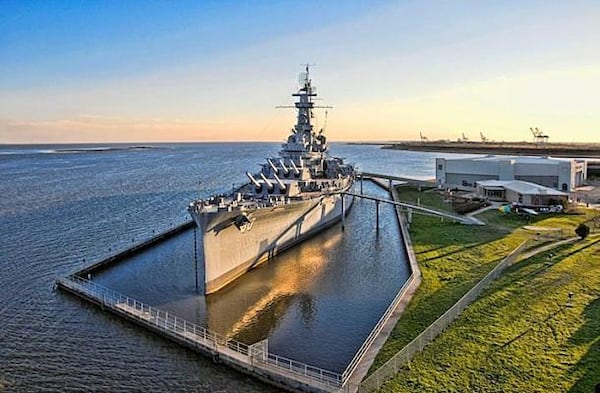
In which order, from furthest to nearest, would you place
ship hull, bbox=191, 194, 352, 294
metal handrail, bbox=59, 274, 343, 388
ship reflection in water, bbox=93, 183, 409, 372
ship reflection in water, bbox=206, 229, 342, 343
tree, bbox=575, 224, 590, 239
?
1. tree, bbox=575, 224, 590, 239
2. ship hull, bbox=191, 194, 352, 294
3. ship reflection in water, bbox=206, 229, 342, 343
4. ship reflection in water, bbox=93, 183, 409, 372
5. metal handrail, bbox=59, 274, 343, 388

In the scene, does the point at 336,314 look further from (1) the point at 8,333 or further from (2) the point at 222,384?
(1) the point at 8,333

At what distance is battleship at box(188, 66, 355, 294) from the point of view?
27688mm

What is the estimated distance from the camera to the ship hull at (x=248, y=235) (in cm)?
2725

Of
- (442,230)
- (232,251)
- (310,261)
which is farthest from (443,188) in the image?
(232,251)

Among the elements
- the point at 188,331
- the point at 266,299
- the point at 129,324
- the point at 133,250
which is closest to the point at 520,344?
Answer: the point at 266,299

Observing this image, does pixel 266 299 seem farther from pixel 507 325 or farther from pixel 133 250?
pixel 133 250

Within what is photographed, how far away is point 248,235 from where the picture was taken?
31406 mm

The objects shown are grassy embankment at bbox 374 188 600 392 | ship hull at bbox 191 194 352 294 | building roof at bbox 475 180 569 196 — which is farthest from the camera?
building roof at bbox 475 180 569 196

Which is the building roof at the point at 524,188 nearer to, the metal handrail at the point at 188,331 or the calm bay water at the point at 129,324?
the calm bay water at the point at 129,324

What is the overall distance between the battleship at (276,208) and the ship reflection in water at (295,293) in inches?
48.8

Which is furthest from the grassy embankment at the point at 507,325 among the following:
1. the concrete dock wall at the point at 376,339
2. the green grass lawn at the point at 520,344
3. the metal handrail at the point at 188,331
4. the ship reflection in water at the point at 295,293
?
the ship reflection in water at the point at 295,293

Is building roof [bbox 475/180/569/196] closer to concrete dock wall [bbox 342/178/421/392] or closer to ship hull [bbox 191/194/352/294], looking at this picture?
ship hull [bbox 191/194/352/294]

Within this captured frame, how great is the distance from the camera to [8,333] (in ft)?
74.3

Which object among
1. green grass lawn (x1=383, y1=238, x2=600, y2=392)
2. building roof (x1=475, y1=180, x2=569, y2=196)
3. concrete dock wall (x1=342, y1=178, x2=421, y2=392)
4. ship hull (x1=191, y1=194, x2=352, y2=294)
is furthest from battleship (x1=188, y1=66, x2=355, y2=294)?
building roof (x1=475, y1=180, x2=569, y2=196)
